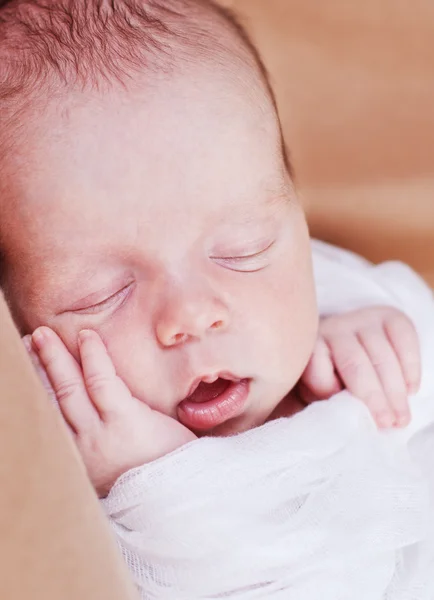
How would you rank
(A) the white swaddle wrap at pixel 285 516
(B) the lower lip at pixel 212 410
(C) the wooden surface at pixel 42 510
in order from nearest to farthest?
1. (C) the wooden surface at pixel 42 510
2. (A) the white swaddle wrap at pixel 285 516
3. (B) the lower lip at pixel 212 410

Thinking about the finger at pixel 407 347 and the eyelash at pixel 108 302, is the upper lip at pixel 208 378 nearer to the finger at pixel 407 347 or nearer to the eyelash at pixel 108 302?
the eyelash at pixel 108 302

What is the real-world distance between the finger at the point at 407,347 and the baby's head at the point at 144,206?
182 mm

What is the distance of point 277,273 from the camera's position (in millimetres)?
847

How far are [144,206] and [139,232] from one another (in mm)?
24

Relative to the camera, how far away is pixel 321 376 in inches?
37.1

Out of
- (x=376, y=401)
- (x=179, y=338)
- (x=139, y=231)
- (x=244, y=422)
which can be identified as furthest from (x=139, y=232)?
(x=376, y=401)

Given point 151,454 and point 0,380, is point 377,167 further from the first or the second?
point 0,380

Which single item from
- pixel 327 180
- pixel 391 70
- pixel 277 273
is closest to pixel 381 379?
pixel 277 273

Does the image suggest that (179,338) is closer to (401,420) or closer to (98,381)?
(98,381)

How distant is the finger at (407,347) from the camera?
37.4 inches

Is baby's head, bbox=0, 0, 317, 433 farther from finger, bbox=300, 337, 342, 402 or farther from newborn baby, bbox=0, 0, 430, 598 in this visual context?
finger, bbox=300, 337, 342, 402

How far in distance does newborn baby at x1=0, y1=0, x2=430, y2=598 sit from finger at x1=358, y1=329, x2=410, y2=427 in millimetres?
138

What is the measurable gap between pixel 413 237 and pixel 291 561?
0.76 metres

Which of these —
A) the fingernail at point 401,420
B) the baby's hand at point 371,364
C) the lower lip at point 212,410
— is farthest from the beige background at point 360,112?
the lower lip at point 212,410
